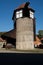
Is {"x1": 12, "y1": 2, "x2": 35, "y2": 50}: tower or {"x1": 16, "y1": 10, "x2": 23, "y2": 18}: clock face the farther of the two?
{"x1": 16, "y1": 10, "x2": 23, "y2": 18}: clock face

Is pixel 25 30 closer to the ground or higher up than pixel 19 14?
closer to the ground

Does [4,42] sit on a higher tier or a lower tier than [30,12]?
lower

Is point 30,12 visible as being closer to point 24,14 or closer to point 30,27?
point 24,14

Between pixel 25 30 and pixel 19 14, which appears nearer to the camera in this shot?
pixel 25 30

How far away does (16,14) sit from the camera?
3953 centimetres

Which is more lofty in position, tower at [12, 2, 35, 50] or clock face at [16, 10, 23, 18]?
clock face at [16, 10, 23, 18]

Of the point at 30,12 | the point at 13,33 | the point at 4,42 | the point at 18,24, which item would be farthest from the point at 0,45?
the point at 30,12

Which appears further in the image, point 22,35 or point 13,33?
point 13,33

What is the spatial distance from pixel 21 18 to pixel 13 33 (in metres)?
5.56

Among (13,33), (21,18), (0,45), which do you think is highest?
(21,18)

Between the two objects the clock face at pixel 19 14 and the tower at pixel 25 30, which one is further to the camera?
the clock face at pixel 19 14

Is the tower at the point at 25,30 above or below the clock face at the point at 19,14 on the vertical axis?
below

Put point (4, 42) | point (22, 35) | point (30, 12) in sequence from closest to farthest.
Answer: point (22, 35), point (30, 12), point (4, 42)

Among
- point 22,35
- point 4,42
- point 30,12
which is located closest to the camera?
point 22,35
